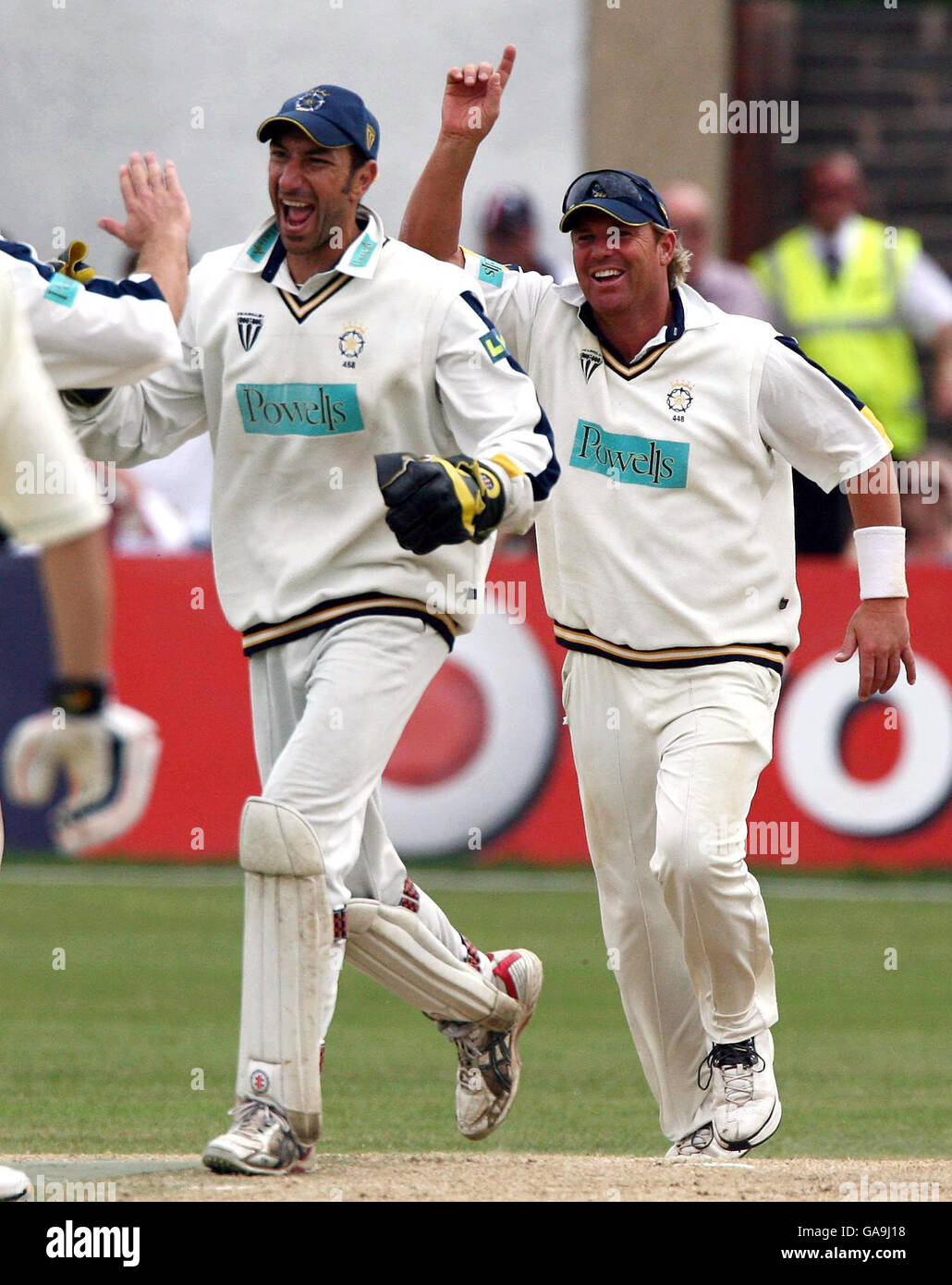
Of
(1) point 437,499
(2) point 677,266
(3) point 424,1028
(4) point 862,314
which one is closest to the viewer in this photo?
(1) point 437,499

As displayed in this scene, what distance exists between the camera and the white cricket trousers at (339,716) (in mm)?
5836

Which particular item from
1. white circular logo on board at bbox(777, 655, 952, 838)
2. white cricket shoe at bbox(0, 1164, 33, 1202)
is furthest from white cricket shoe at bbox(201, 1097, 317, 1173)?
white circular logo on board at bbox(777, 655, 952, 838)

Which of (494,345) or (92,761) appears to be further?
(494,345)

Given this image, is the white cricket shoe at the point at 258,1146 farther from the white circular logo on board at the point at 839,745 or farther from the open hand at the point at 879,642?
the white circular logo on board at the point at 839,745

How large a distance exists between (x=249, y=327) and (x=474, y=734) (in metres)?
6.63

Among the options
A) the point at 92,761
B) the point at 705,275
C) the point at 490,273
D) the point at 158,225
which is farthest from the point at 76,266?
the point at 705,275

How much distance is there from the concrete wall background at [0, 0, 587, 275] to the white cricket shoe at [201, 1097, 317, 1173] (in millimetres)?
13063

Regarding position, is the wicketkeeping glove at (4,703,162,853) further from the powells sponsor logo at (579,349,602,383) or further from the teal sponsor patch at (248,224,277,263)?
the powells sponsor logo at (579,349,602,383)

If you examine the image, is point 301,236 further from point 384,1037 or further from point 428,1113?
point 384,1037

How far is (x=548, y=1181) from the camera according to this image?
583 cm

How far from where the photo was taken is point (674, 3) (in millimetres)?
18031

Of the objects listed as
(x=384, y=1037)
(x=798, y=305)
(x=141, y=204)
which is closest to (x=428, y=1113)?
(x=384, y=1037)

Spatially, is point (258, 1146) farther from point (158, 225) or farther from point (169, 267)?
point (158, 225)

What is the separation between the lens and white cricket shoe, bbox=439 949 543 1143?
268 inches
